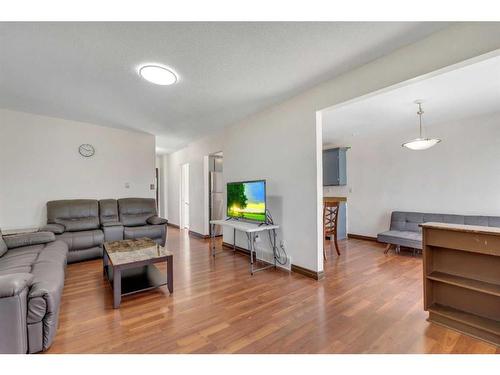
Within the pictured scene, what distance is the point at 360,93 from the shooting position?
2.42 metres

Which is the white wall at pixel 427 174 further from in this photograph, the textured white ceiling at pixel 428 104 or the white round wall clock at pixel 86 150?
the white round wall clock at pixel 86 150

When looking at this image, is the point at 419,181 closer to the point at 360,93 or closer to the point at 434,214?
the point at 434,214

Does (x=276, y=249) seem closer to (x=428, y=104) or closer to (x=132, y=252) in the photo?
(x=132, y=252)

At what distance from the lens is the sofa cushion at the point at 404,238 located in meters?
3.72

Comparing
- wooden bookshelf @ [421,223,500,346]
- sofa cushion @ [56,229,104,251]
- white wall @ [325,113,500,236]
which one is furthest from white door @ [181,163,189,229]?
wooden bookshelf @ [421,223,500,346]

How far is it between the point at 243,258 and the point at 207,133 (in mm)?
2863

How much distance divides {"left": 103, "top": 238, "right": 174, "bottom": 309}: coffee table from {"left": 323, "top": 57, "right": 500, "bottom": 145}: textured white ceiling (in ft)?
8.92

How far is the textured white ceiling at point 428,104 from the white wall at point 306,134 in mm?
329

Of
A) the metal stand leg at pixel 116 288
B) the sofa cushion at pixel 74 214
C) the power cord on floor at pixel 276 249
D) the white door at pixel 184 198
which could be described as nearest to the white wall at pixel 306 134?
the power cord on floor at pixel 276 249

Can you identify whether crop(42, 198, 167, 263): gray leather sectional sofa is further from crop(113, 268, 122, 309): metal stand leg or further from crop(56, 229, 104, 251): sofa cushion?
crop(113, 268, 122, 309): metal stand leg

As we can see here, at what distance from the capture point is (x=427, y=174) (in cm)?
431

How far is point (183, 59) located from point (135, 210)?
3462mm

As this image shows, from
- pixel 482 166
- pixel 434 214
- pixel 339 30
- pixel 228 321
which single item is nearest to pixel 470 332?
pixel 228 321

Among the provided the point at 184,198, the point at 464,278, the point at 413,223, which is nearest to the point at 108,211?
the point at 184,198
